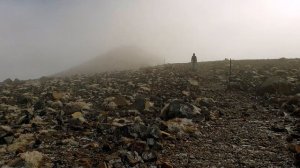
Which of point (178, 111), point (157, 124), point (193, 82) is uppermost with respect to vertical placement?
point (193, 82)

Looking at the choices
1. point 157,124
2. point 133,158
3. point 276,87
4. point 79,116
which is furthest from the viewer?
point 276,87

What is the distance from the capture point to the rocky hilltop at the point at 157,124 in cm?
1349

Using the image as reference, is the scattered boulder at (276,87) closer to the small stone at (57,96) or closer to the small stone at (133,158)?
the small stone at (57,96)

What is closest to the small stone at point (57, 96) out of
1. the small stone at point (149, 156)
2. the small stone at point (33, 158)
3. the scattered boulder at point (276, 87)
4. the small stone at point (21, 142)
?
the small stone at point (21, 142)

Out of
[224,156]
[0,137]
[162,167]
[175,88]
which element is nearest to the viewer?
[162,167]

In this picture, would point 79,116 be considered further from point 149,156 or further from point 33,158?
point 149,156

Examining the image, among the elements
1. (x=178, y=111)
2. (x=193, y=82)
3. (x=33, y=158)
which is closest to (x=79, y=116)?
(x=178, y=111)

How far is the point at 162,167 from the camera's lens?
1279cm

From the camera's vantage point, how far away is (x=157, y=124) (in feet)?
56.1

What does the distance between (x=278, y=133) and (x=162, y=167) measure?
236 inches

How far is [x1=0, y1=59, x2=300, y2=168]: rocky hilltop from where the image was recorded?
1349 cm

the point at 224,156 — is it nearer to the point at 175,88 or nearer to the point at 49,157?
the point at 49,157

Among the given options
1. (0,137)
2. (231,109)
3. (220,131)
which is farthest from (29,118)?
(231,109)

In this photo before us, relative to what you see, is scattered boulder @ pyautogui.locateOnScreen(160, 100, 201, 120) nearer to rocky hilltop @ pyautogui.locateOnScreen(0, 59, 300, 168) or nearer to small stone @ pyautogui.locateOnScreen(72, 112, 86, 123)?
rocky hilltop @ pyautogui.locateOnScreen(0, 59, 300, 168)
